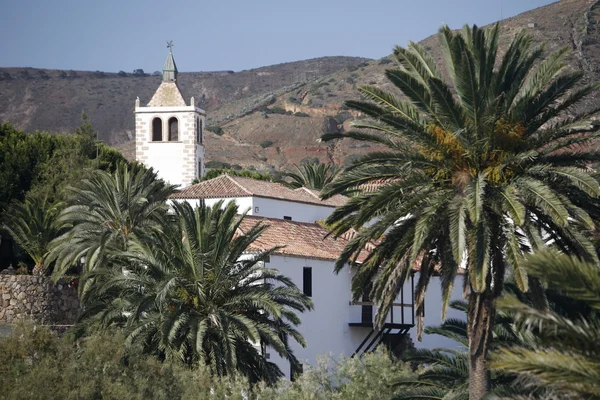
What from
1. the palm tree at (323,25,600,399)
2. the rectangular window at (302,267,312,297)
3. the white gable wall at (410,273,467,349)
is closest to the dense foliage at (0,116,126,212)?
the rectangular window at (302,267,312,297)

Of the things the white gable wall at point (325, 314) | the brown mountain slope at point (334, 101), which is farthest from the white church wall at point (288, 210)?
the brown mountain slope at point (334, 101)

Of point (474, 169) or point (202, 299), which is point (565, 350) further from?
point (202, 299)

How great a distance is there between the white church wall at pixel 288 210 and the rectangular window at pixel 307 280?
8083mm

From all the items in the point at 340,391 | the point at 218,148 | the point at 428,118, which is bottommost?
the point at 340,391

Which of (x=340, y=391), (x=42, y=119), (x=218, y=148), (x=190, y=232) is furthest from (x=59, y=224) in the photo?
(x=42, y=119)

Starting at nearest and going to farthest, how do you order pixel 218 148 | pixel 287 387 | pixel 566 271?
pixel 566 271 → pixel 287 387 → pixel 218 148

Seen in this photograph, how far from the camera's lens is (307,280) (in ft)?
116

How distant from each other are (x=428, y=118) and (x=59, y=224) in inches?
908

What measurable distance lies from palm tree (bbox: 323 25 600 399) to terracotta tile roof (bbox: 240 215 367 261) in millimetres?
13228

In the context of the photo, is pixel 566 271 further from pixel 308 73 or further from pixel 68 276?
pixel 308 73

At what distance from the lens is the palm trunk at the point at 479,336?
65.1ft

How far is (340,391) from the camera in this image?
2506cm

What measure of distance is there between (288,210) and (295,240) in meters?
7.91

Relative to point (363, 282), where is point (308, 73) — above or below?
above
